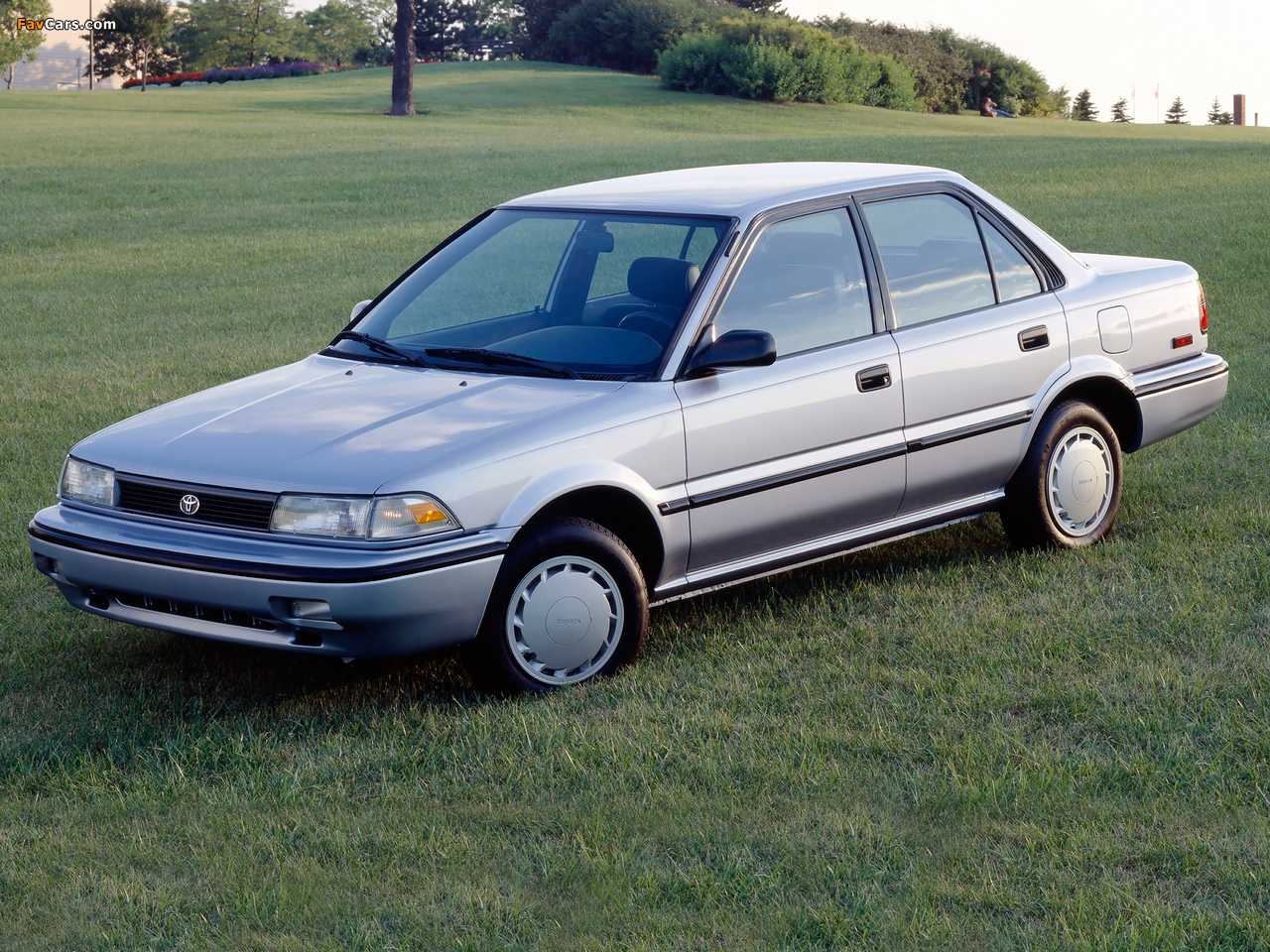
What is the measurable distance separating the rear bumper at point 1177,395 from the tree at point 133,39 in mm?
76757

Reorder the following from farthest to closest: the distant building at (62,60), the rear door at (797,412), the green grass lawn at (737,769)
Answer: the distant building at (62,60), the rear door at (797,412), the green grass lawn at (737,769)

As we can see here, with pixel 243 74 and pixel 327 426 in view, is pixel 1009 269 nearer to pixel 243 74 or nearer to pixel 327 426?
pixel 327 426

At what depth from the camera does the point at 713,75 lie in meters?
51.1

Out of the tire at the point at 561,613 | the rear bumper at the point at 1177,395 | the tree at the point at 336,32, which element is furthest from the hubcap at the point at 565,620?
the tree at the point at 336,32

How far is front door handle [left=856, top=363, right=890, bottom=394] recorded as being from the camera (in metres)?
5.15

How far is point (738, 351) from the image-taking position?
4.66 meters

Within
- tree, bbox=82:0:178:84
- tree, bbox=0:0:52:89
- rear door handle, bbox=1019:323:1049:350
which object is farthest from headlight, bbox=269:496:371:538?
tree, bbox=82:0:178:84

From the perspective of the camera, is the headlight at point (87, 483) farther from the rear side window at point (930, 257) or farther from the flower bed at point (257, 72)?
the flower bed at point (257, 72)

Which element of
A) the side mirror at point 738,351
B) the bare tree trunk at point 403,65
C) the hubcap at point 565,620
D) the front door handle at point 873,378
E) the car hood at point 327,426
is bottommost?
the hubcap at point 565,620

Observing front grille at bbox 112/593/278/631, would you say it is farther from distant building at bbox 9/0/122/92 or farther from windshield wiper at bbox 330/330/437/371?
distant building at bbox 9/0/122/92

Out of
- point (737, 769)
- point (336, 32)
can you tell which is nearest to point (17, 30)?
point (336, 32)

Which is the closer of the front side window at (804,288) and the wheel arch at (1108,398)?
the front side window at (804,288)

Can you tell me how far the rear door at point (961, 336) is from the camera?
5.38m

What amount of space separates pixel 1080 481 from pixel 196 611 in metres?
3.69
